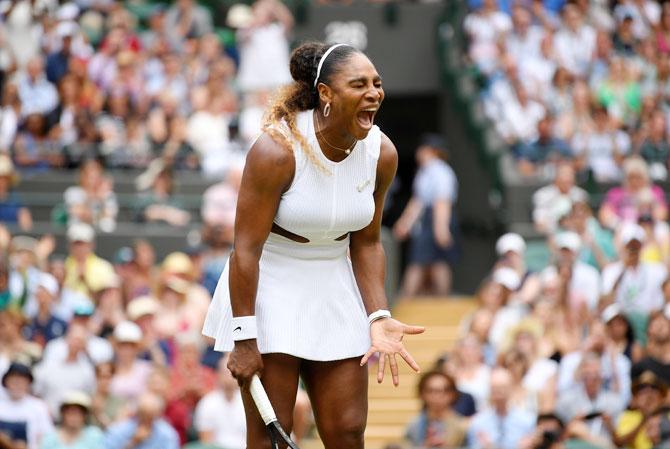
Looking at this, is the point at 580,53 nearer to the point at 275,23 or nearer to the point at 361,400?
the point at 275,23

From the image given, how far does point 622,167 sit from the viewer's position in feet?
49.4

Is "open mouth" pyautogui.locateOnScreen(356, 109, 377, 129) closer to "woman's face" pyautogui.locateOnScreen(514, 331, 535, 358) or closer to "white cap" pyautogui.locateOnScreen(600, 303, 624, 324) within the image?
"woman's face" pyautogui.locateOnScreen(514, 331, 535, 358)

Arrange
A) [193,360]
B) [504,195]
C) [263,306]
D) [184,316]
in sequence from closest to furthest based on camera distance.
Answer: [263,306]
[193,360]
[184,316]
[504,195]

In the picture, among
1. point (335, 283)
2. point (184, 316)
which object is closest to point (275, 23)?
point (184, 316)

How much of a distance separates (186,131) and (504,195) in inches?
130

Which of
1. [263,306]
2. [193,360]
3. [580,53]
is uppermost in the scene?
[580,53]

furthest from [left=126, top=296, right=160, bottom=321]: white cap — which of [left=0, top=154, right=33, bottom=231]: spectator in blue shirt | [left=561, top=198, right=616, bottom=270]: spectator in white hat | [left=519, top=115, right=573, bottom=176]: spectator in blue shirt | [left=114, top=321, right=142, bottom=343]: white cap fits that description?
[left=519, top=115, right=573, bottom=176]: spectator in blue shirt

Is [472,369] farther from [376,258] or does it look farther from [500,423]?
[376,258]

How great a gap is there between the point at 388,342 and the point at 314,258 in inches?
17.4

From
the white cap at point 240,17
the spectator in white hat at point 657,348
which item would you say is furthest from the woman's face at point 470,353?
the white cap at point 240,17

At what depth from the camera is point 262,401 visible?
563 centimetres

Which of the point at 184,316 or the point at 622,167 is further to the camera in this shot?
the point at 622,167

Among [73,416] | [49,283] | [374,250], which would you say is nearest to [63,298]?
[49,283]

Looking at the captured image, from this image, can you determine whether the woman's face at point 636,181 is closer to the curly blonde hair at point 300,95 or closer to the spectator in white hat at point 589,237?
the spectator in white hat at point 589,237
